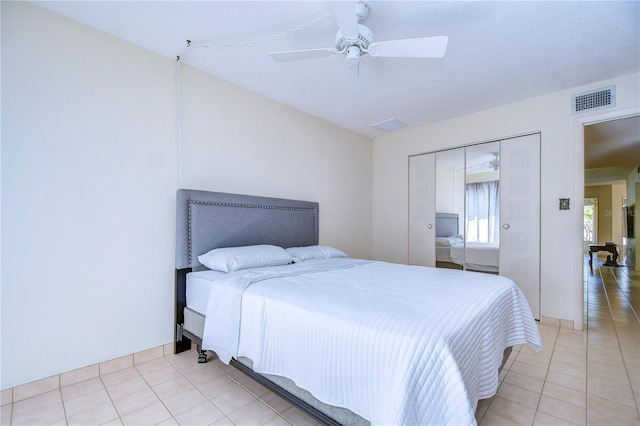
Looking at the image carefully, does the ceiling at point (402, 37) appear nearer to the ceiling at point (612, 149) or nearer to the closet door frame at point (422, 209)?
the ceiling at point (612, 149)

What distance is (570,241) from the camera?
2916mm

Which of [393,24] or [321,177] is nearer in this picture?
[393,24]

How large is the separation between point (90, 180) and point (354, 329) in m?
2.05

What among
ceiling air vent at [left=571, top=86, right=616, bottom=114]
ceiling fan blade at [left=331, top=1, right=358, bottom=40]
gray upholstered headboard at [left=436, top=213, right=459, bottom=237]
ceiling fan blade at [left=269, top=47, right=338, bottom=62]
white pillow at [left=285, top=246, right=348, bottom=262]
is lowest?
white pillow at [left=285, top=246, right=348, bottom=262]

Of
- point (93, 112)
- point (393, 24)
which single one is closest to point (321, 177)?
point (393, 24)

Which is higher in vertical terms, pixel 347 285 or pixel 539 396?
pixel 347 285

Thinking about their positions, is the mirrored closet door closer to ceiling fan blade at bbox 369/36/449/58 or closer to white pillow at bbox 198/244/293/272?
ceiling fan blade at bbox 369/36/449/58

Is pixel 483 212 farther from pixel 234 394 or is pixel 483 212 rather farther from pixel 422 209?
pixel 234 394

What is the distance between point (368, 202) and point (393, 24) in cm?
283

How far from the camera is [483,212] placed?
3.51 metres

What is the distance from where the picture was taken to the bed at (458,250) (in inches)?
136

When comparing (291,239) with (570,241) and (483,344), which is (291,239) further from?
(570,241)

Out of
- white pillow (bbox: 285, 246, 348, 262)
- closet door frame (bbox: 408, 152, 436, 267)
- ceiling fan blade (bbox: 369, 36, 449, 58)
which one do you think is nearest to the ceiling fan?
ceiling fan blade (bbox: 369, 36, 449, 58)

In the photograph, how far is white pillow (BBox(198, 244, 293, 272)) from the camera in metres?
2.17
